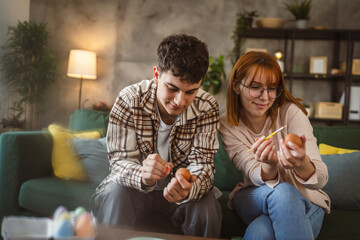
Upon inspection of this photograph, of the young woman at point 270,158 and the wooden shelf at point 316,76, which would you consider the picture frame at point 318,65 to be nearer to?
the wooden shelf at point 316,76

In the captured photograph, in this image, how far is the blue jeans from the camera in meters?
1.07

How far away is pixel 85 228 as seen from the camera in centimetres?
68

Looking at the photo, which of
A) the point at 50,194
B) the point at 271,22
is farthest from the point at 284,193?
the point at 271,22

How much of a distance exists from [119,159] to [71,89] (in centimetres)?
286

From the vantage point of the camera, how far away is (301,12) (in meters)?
3.55

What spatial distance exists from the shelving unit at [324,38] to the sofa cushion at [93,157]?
7.84ft

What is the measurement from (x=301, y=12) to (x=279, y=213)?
3067 millimetres

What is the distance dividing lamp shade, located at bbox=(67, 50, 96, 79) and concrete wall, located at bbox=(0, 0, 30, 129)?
2.12 ft

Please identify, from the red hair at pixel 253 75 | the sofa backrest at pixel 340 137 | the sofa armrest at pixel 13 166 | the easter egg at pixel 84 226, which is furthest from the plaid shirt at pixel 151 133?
the sofa backrest at pixel 340 137

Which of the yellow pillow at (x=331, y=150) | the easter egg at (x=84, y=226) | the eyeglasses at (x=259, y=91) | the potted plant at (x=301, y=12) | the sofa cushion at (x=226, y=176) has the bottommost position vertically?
the sofa cushion at (x=226, y=176)

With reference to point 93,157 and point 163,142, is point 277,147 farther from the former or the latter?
point 93,157

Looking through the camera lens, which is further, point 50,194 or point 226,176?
point 226,176

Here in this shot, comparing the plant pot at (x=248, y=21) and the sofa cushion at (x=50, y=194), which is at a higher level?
the plant pot at (x=248, y=21)

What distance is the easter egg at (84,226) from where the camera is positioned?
2.21ft
